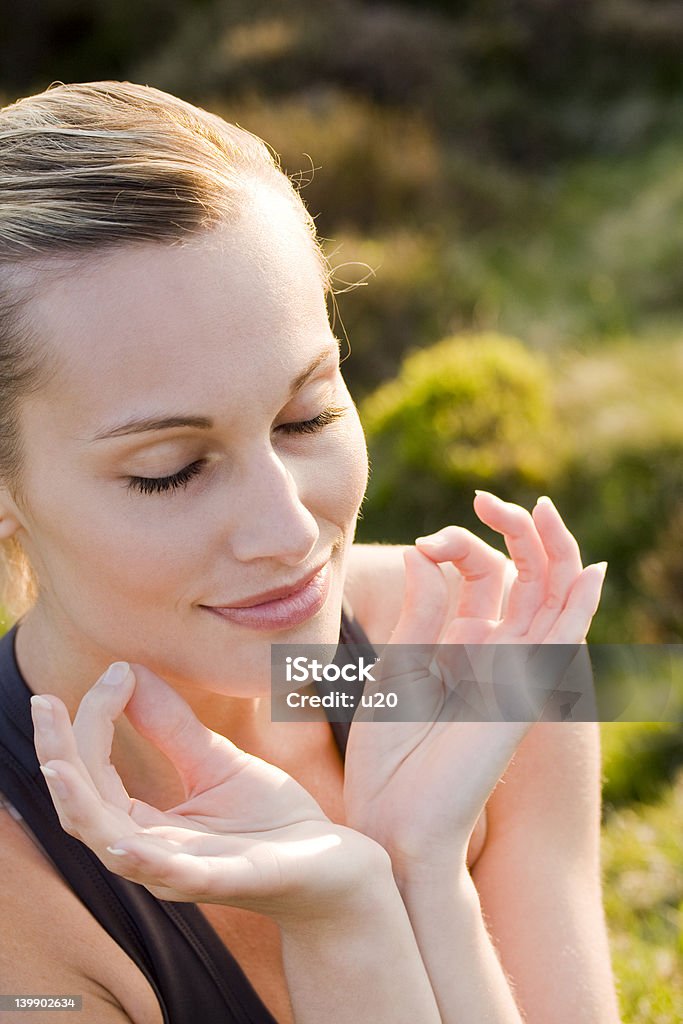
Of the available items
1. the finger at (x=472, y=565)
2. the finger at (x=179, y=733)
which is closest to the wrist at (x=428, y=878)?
the finger at (x=179, y=733)

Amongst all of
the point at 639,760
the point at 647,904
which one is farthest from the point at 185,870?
the point at 639,760

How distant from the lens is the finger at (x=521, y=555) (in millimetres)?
1854

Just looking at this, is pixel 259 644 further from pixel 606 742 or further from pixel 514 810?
pixel 606 742

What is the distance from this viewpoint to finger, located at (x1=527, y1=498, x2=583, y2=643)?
187 centimetres

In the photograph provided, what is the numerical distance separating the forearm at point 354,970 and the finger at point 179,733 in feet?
0.84

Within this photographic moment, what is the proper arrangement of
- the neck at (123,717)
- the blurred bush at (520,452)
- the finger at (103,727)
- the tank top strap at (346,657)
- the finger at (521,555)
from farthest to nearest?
the blurred bush at (520,452) < the tank top strap at (346,657) < the neck at (123,717) < the finger at (521,555) < the finger at (103,727)

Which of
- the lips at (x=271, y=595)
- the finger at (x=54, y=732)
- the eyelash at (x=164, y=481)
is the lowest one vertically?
the lips at (x=271, y=595)

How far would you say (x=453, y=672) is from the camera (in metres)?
1.96

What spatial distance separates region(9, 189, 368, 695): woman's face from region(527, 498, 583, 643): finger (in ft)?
1.12

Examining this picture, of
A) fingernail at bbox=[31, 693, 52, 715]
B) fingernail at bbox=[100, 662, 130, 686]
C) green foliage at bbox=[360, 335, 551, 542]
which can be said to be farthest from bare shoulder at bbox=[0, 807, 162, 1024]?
green foliage at bbox=[360, 335, 551, 542]

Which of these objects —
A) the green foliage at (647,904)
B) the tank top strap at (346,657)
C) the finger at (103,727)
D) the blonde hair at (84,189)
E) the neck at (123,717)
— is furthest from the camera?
the green foliage at (647,904)

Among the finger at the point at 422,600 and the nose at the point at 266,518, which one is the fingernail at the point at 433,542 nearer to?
the finger at the point at 422,600

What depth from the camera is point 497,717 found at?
6.10 ft

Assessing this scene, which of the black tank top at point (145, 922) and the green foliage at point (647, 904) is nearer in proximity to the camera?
the black tank top at point (145, 922)
